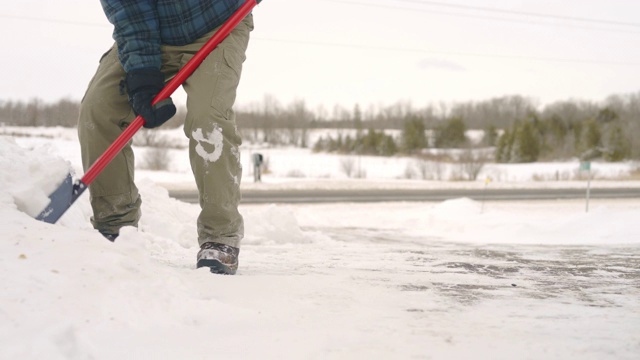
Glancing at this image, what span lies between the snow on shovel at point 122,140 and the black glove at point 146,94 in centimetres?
Answer: 3

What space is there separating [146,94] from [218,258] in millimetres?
795

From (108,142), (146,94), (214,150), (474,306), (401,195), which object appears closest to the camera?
(474,306)

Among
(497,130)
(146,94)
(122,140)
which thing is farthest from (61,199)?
(497,130)

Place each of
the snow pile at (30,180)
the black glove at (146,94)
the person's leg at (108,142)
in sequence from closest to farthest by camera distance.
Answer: the snow pile at (30,180) < the black glove at (146,94) < the person's leg at (108,142)

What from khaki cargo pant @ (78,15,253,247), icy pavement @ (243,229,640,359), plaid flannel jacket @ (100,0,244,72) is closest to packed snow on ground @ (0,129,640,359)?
icy pavement @ (243,229,640,359)

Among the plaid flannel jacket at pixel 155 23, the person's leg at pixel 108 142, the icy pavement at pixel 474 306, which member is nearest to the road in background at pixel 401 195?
the person's leg at pixel 108 142

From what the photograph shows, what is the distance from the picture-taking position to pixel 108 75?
2713 millimetres

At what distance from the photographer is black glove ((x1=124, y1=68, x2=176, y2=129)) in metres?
2.54

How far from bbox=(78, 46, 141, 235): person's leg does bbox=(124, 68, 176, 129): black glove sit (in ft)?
0.54

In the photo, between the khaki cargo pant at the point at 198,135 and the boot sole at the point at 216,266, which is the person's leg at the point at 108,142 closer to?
the khaki cargo pant at the point at 198,135

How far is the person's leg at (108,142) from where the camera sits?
267 cm

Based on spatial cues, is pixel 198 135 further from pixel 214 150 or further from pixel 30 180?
pixel 30 180

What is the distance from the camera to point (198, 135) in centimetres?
242

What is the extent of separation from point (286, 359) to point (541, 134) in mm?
53781
